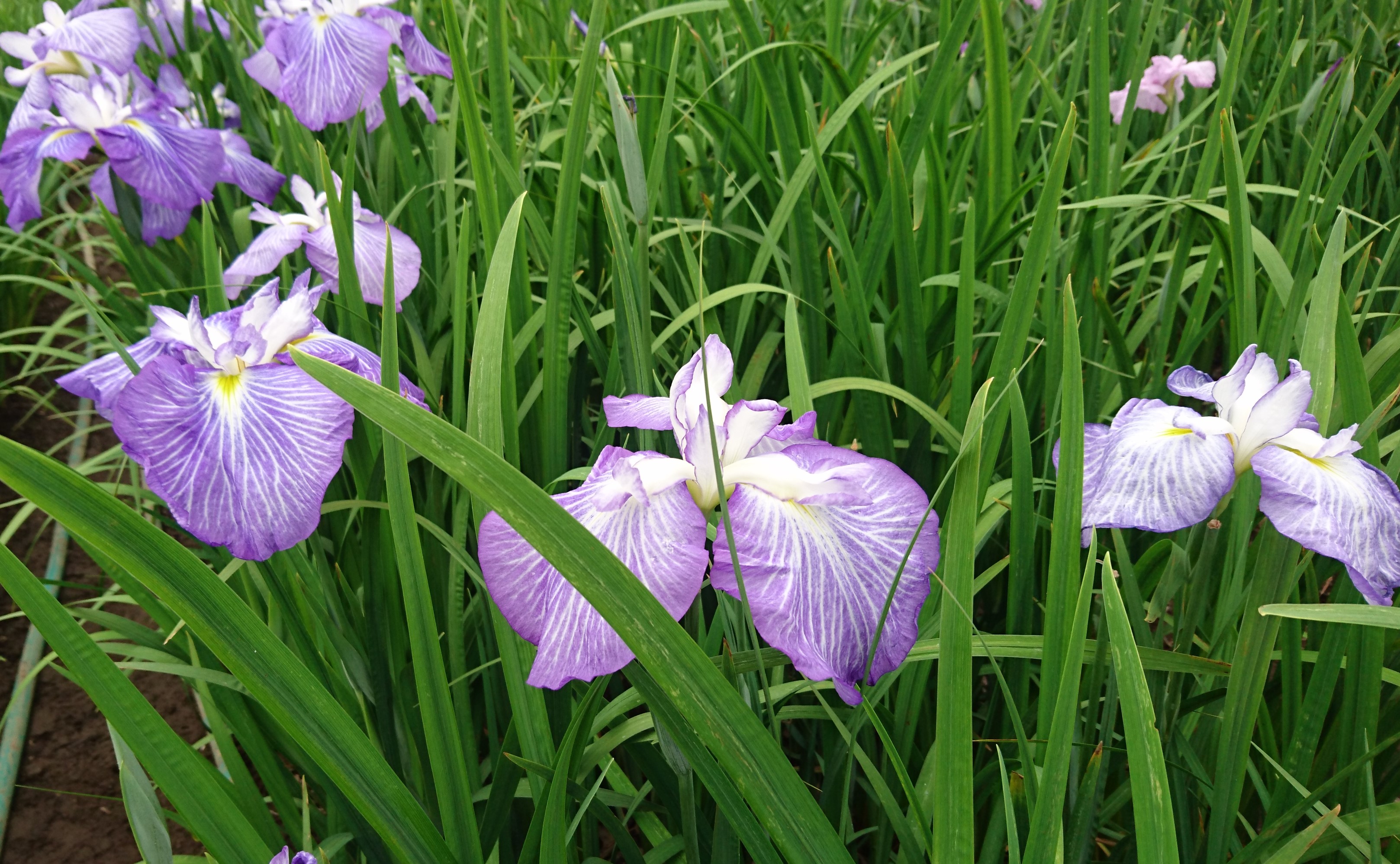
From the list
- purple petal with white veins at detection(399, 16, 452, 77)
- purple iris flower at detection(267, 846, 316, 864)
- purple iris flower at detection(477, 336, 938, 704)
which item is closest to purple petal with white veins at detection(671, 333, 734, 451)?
purple iris flower at detection(477, 336, 938, 704)

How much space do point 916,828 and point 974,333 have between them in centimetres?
80

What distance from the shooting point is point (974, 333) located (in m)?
1.41

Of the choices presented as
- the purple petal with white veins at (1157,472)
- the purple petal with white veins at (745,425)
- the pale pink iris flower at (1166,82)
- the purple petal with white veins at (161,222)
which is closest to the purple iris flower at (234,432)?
the purple petal with white veins at (745,425)

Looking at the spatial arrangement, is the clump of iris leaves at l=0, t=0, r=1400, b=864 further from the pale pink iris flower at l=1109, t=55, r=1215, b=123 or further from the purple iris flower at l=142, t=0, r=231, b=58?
the purple iris flower at l=142, t=0, r=231, b=58

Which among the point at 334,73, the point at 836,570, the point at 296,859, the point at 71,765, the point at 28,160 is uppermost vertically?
the point at 334,73

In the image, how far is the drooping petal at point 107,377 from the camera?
907 millimetres

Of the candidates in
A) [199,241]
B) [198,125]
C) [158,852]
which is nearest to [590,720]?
[158,852]

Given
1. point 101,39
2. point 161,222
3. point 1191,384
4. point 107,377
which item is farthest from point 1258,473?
point 101,39

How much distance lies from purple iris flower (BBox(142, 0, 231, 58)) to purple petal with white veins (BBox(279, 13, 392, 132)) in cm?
69

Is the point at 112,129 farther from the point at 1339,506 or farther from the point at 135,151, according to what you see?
the point at 1339,506

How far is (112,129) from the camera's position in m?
1.53

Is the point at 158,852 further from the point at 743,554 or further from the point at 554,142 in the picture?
the point at 554,142

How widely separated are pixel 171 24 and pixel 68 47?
0.48 metres

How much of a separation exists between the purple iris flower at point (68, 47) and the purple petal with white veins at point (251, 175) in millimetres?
387
